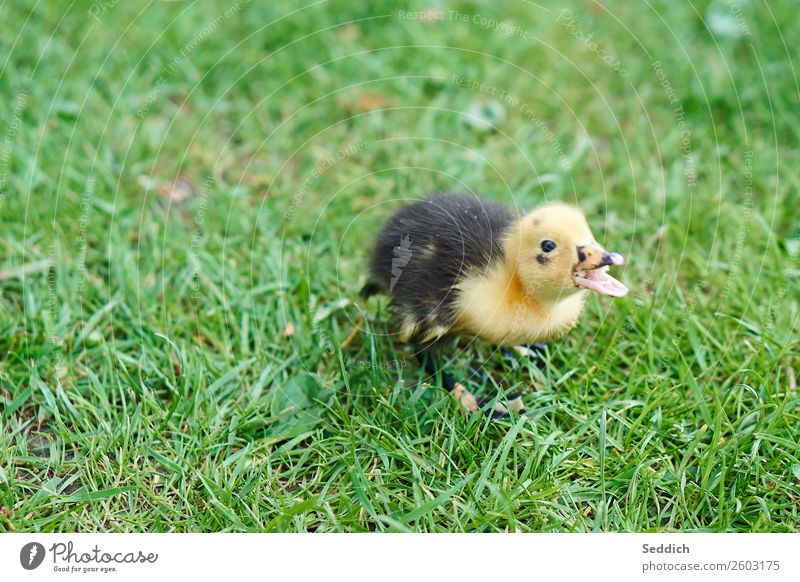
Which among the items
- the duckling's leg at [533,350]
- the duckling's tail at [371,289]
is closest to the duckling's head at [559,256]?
the duckling's leg at [533,350]

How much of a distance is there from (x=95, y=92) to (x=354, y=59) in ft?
3.61

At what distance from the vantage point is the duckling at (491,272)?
2074 mm

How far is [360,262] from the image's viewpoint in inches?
109

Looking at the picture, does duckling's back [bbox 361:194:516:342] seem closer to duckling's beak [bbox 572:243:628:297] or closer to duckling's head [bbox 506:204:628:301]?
duckling's head [bbox 506:204:628:301]

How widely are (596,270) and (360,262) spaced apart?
3.13 ft

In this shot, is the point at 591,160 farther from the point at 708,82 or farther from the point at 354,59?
the point at 354,59

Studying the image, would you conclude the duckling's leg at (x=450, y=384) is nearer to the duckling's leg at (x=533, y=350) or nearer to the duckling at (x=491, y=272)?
the duckling at (x=491, y=272)

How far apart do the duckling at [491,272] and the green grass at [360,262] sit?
207 millimetres
